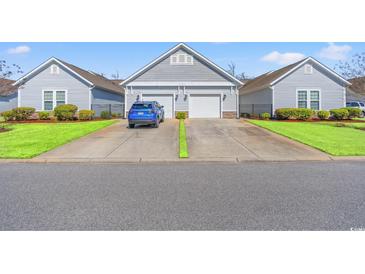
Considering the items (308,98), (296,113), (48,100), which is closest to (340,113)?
(308,98)

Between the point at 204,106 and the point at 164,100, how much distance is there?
3.59 m

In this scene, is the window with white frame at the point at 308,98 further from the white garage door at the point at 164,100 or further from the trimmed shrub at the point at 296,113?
the white garage door at the point at 164,100

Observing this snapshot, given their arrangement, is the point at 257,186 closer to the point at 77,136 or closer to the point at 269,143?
the point at 269,143

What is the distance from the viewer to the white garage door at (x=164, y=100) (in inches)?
1083

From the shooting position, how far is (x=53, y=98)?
27.7 metres

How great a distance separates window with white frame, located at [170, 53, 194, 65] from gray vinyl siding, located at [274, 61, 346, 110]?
26.5 feet

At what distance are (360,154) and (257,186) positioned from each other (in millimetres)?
5864

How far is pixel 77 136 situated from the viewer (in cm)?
1516

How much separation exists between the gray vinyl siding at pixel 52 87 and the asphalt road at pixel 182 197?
19568 millimetres

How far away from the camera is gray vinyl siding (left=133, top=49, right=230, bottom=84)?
27.4 metres

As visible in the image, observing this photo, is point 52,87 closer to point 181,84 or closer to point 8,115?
point 8,115

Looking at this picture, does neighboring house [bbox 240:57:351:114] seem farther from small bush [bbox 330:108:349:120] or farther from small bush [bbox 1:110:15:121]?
small bush [bbox 1:110:15:121]

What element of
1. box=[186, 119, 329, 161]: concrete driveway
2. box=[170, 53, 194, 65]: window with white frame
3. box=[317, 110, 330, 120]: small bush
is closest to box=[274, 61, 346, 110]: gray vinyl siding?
box=[317, 110, 330, 120]: small bush

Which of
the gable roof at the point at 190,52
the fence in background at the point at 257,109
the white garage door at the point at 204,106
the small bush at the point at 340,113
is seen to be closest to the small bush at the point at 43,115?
the gable roof at the point at 190,52
